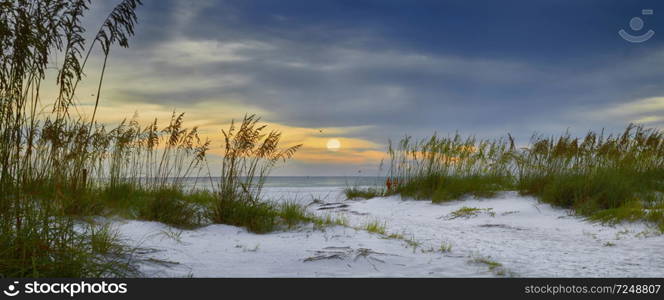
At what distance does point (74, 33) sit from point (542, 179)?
8.50m

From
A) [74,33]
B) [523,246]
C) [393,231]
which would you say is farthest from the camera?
[393,231]

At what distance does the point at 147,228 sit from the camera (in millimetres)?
5145

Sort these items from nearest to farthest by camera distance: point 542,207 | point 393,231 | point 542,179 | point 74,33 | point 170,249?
point 74,33
point 170,249
point 393,231
point 542,207
point 542,179

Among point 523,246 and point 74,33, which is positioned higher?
point 74,33

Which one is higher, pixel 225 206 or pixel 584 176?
pixel 584 176

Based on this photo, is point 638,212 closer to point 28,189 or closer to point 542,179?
point 542,179

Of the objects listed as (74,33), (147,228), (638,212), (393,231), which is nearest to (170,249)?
(147,228)

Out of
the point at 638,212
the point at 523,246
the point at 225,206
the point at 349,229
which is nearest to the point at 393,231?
the point at 349,229

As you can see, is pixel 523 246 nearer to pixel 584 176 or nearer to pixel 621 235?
pixel 621 235

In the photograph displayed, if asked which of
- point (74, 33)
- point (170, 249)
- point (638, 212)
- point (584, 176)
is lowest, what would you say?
point (170, 249)
